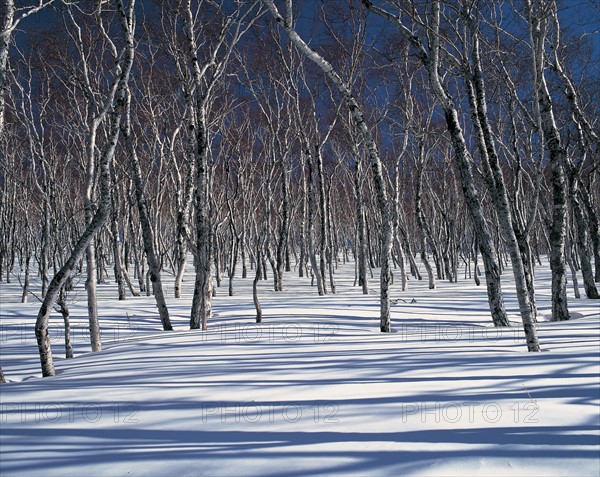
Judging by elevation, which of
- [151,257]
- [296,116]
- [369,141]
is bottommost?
[151,257]

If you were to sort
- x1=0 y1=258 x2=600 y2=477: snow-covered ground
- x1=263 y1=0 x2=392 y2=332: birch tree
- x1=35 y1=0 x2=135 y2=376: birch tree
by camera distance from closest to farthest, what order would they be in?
x1=0 y1=258 x2=600 y2=477: snow-covered ground, x1=35 y1=0 x2=135 y2=376: birch tree, x1=263 y1=0 x2=392 y2=332: birch tree

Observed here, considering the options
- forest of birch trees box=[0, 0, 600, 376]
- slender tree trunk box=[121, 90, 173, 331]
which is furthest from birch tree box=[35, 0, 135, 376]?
slender tree trunk box=[121, 90, 173, 331]

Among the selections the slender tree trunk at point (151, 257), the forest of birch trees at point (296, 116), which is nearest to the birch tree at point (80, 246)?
the forest of birch trees at point (296, 116)

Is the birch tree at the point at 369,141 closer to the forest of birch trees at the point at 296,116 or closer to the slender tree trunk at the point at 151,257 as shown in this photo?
the forest of birch trees at the point at 296,116

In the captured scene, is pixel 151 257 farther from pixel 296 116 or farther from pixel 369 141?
pixel 296 116

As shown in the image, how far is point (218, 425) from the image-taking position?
9.23 feet

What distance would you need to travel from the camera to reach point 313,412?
2932mm

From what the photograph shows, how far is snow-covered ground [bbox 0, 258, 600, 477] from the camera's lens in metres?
2.29

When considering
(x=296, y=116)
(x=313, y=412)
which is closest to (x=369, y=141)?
(x=313, y=412)

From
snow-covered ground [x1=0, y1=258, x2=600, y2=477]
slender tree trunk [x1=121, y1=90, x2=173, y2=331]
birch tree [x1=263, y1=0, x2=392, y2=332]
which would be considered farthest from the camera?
slender tree trunk [x1=121, y1=90, x2=173, y2=331]

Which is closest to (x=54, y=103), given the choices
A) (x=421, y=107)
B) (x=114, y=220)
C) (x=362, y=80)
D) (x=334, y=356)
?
(x=114, y=220)

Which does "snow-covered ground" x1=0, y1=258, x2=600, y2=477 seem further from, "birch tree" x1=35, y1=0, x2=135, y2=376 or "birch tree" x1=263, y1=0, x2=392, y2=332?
"birch tree" x1=263, y1=0, x2=392, y2=332

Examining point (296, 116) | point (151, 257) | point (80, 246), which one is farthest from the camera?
point (296, 116)

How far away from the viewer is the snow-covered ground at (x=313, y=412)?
90.0 inches
